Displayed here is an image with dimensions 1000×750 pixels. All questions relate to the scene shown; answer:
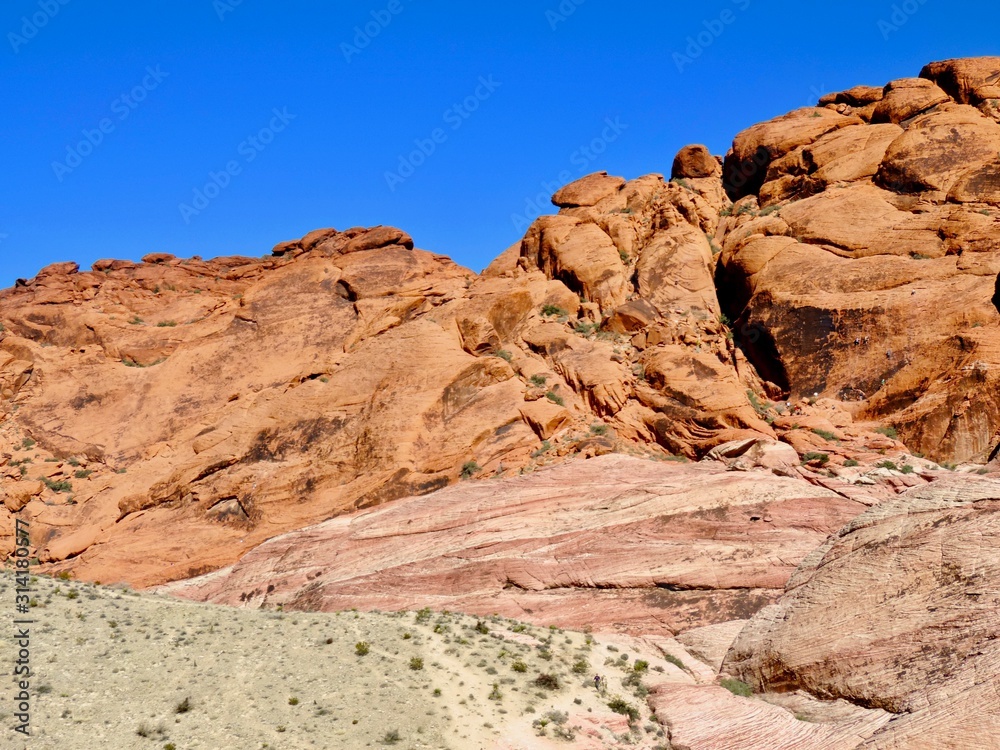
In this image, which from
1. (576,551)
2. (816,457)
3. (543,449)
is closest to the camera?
(576,551)

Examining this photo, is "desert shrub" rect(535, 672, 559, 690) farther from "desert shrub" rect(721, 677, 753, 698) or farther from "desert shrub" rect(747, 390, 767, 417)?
"desert shrub" rect(747, 390, 767, 417)

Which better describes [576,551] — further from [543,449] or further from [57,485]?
[57,485]

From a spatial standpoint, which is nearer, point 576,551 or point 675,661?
point 675,661

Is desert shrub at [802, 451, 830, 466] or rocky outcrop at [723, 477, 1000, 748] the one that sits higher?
desert shrub at [802, 451, 830, 466]

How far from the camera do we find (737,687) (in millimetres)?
19062

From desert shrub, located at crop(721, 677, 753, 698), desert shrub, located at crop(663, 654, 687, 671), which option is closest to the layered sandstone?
desert shrub, located at crop(663, 654, 687, 671)

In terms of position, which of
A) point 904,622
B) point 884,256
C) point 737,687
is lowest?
point 737,687


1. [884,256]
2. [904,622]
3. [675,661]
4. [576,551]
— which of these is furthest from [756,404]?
[904,622]

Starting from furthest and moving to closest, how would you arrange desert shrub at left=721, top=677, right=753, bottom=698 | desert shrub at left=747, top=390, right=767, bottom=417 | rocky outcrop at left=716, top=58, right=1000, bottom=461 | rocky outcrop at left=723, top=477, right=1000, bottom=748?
desert shrub at left=747, top=390, right=767, bottom=417 < rocky outcrop at left=716, top=58, right=1000, bottom=461 < desert shrub at left=721, top=677, right=753, bottom=698 < rocky outcrop at left=723, top=477, right=1000, bottom=748

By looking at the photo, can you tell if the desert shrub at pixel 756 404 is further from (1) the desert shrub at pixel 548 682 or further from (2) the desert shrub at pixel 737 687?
(1) the desert shrub at pixel 548 682

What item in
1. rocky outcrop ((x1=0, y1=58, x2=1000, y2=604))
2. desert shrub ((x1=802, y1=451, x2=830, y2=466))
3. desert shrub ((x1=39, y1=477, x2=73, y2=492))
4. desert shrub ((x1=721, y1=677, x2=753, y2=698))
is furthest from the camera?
desert shrub ((x1=39, y1=477, x2=73, y2=492))

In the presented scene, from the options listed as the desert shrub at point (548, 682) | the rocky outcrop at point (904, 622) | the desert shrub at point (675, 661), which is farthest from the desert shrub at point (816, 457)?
the desert shrub at point (548, 682)

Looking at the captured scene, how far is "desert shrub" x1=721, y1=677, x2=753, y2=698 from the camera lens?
18.9m

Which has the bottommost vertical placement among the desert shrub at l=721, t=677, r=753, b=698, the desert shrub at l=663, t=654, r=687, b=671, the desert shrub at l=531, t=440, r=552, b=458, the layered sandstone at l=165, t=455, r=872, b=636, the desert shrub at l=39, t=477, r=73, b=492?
the desert shrub at l=721, t=677, r=753, b=698
